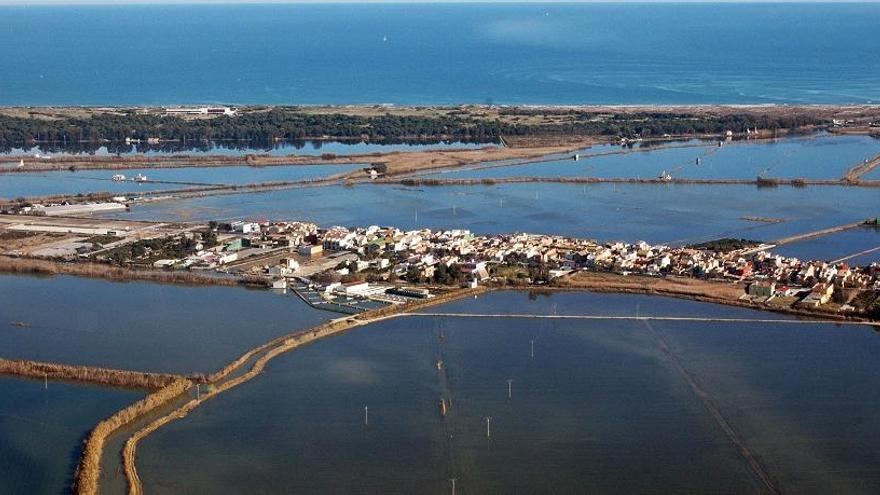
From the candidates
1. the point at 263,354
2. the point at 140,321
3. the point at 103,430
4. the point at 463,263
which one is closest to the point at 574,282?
the point at 463,263

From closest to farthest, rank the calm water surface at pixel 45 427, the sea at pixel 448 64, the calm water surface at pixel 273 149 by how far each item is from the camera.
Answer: the calm water surface at pixel 45 427, the calm water surface at pixel 273 149, the sea at pixel 448 64

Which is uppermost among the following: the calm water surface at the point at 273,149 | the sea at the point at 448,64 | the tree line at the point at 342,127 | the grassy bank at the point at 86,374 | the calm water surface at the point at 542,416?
the sea at the point at 448,64

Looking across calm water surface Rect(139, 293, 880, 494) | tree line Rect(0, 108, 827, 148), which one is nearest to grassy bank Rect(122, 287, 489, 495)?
calm water surface Rect(139, 293, 880, 494)

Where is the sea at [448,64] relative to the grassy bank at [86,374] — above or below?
above

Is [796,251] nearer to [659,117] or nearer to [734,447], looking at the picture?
[734,447]

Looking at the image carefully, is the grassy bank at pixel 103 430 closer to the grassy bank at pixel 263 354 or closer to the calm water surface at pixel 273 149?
the grassy bank at pixel 263 354

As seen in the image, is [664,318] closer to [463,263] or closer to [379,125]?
[463,263]

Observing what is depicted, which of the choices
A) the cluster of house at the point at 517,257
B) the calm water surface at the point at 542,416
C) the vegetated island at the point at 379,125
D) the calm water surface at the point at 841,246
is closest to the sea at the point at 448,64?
the vegetated island at the point at 379,125
